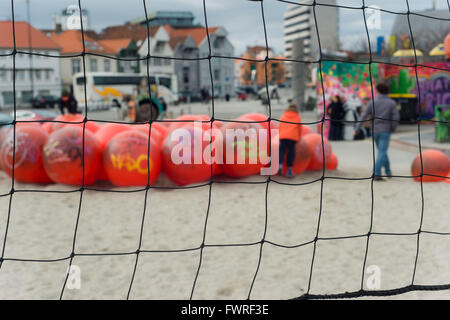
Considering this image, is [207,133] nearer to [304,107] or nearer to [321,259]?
[321,259]

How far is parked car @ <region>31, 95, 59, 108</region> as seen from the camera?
28.4m

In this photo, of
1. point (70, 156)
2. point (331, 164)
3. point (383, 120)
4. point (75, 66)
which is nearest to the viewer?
point (70, 156)

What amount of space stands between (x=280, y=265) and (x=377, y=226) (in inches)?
48.3

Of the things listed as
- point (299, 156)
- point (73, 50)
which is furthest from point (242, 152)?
point (73, 50)

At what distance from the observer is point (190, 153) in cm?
526

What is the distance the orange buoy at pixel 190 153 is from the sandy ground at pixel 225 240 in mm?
221

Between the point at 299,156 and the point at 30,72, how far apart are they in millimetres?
31407

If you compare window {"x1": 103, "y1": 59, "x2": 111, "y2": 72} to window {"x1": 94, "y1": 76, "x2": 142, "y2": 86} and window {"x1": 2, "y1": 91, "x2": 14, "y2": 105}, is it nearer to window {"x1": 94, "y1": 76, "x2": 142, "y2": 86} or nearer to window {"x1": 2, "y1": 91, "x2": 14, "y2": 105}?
window {"x1": 2, "y1": 91, "x2": 14, "y2": 105}

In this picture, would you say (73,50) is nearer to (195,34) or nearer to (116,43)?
(116,43)

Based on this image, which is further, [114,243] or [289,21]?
[289,21]

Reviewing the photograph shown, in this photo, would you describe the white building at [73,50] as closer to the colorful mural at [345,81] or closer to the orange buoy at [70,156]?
the colorful mural at [345,81]
